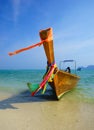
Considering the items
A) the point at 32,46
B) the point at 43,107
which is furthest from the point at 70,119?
the point at 32,46

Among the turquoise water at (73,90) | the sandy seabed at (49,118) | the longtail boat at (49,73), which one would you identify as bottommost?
the turquoise water at (73,90)

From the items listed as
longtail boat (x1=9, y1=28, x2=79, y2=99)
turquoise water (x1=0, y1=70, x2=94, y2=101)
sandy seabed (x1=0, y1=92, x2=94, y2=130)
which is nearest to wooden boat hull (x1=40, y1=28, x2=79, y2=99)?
longtail boat (x1=9, y1=28, x2=79, y2=99)

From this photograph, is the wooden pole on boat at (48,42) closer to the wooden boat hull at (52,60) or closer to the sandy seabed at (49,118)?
the wooden boat hull at (52,60)

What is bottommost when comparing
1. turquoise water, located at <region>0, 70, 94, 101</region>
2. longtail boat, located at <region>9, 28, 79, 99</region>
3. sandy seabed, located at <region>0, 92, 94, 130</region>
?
turquoise water, located at <region>0, 70, 94, 101</region>

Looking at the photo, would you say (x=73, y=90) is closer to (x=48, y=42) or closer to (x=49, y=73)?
(x=49, y=73)

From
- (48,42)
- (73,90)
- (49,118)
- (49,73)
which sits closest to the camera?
(49,118)

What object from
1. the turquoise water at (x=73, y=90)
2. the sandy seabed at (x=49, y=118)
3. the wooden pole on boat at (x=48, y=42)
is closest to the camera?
the sandy seabed at (x=49, y=118)

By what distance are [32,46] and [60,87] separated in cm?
326

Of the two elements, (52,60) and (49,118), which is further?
(52,60)

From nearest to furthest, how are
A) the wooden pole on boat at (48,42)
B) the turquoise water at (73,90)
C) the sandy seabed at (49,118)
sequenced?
1. the sandy seabed at (49,118)
2. the wooden pole on boat at (48,42)
3. the turquoise water at (73,90)

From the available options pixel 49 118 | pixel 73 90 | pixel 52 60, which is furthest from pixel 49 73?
pixel 73 90

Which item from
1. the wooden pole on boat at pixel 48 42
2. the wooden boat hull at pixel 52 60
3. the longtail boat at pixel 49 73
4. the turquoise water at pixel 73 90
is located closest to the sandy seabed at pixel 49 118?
the longtail boat at pixel 49 73

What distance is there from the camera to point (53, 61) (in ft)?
27.2

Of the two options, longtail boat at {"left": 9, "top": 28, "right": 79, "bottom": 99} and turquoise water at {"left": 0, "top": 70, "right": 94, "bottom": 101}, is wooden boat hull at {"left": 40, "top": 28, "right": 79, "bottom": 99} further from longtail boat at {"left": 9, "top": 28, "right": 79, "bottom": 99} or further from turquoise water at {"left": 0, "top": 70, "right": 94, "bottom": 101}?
turquoise water at {"left": 0, "top": 70, "right": 94, "bottom": 101}
